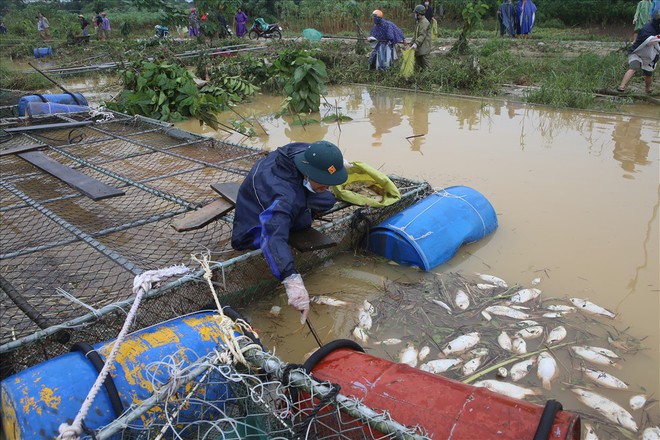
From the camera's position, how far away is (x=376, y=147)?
25.2 feet

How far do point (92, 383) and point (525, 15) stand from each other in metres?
18.0

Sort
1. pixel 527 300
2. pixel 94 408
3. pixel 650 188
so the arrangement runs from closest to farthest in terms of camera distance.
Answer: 1. pixel 94 408
2. pixel 527 300
3. pixel 650 188

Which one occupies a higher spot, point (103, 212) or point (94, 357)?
point (94, 357)

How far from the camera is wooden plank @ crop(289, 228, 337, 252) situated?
369 centimetres

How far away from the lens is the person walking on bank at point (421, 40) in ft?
37.1

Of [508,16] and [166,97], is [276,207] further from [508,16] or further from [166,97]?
[508,16]

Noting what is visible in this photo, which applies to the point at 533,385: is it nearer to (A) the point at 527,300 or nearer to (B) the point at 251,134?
(A) the point at 527,300

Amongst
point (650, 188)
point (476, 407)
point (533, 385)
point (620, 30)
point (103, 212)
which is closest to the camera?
point (476, 407)

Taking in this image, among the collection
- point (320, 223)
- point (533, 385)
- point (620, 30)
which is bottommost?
point (533, 385)

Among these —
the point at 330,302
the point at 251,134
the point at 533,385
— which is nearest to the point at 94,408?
the point at 330,302

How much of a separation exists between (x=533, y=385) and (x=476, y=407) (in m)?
1.32

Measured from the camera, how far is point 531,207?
538 cm

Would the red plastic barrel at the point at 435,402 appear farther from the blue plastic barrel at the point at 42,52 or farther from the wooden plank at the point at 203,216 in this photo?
the blue plastic barrel at the point at 42,52

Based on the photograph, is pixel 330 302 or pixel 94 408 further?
pixel 330 302
